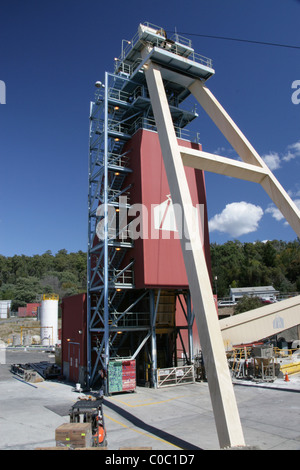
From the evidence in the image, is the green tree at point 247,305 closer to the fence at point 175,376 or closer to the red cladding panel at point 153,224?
the red cladding panel at point 153,224

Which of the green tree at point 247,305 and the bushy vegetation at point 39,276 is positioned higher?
the bushy vegetation at point 39,276

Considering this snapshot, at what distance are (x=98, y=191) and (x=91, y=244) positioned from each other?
13.6 feet

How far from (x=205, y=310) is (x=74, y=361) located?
64.2 ft

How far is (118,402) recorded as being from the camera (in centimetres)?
1908

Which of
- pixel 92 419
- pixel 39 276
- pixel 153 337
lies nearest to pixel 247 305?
pixel 153 337

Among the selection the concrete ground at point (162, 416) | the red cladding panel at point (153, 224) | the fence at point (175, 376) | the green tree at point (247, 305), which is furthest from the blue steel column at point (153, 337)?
the green tree at point (247, 305)

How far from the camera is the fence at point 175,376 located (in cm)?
2297

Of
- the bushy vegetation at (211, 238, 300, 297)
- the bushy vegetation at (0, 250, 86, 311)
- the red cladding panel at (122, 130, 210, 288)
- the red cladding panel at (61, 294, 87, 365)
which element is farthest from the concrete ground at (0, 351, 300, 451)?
the bushy vegetation at (0, 250, 86, 311)

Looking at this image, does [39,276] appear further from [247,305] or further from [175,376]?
[175,376]

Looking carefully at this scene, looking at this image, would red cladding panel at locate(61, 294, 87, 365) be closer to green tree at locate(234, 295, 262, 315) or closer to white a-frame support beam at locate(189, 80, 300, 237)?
white a-frame support beam at locate(189, 80, 300, 237)

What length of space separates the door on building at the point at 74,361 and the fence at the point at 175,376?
21.4ft

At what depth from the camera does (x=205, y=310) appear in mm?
9859

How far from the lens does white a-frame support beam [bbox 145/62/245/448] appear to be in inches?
346

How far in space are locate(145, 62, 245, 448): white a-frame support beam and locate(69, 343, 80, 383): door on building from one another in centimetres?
1797
